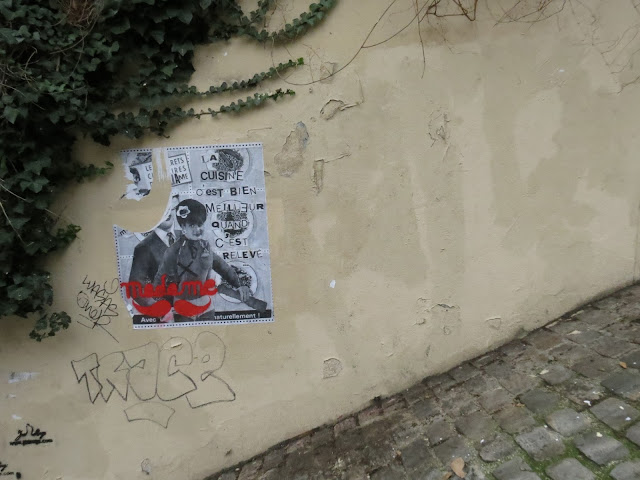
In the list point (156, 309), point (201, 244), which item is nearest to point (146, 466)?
point (156, 309)

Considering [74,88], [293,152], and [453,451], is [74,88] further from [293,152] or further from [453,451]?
[453,451]

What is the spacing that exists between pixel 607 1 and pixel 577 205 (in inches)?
55.5

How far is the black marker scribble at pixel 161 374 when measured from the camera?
3.01m

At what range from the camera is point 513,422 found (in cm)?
240

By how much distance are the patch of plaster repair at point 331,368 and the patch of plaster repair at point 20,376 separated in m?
2.12

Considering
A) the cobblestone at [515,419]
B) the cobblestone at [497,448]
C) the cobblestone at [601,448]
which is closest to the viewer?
the cobblestone at [601,448]

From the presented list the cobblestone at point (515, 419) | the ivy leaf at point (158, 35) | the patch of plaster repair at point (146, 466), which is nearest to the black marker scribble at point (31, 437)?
the patch of plaster repair at point (146, 466)

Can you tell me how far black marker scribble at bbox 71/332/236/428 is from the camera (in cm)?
301

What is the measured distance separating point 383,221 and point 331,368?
1.14 metres

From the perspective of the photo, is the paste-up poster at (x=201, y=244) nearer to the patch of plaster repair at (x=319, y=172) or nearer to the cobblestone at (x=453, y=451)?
the patch of plaster repair at (x=319, y=172)

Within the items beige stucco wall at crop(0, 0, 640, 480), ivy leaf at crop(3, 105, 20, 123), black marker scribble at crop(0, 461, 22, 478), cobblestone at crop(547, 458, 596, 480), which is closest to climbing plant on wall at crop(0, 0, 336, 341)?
ivy leaf at crop(3, 105, 20, 123)

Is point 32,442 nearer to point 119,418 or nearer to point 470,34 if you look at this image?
point 119,418

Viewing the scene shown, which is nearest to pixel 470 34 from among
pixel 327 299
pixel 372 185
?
pixel 372 185

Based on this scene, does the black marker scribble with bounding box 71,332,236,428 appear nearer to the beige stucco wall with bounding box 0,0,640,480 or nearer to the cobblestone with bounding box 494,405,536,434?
the beige stucco wall with bounding box 0,0,640,480
